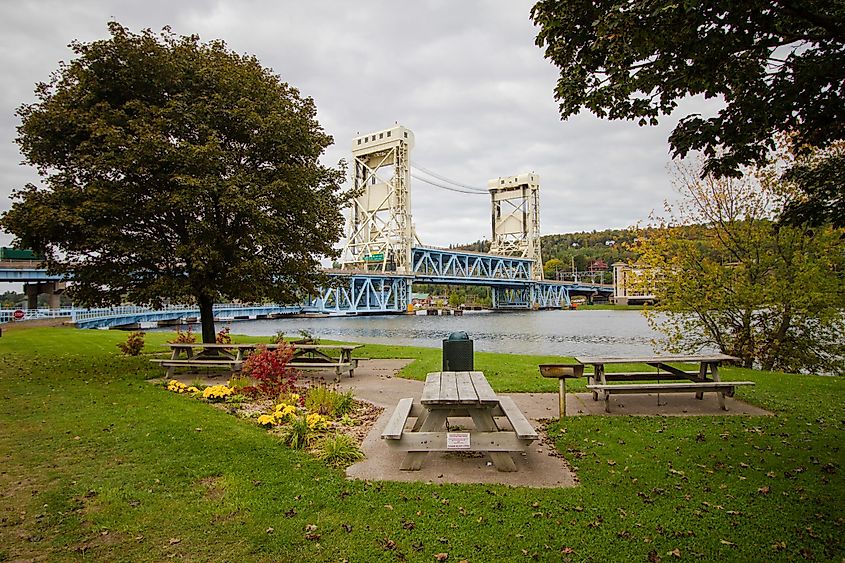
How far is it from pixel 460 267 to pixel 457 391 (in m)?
63.1

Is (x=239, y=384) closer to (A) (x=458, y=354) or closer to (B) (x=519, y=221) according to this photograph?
(A) (x=458, y=354)

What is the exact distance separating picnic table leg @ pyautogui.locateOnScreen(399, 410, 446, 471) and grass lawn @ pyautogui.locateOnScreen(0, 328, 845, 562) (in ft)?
1.22

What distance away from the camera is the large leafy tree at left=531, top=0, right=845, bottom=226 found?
10.4ft

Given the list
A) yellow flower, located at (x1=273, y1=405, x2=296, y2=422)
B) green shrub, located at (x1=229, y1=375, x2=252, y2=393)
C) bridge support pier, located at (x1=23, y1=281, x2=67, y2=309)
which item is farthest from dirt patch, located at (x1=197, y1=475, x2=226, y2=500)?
bridge support pier, located at (x1=23, y1=281, x2=67, y2=309)

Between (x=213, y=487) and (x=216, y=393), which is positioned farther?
(x=216, y=393)

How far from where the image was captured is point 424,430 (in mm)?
4633

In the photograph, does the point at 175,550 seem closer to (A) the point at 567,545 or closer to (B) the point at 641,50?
(A) the point at 567,545

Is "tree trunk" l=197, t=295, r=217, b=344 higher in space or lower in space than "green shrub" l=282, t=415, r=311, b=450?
higher

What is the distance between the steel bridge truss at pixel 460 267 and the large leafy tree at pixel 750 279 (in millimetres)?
46216

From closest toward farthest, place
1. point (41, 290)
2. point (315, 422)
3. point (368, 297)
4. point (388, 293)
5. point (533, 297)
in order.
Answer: point (315, 422), point (41, 290), point (368, 297), point (388, 293), point (533, 297)

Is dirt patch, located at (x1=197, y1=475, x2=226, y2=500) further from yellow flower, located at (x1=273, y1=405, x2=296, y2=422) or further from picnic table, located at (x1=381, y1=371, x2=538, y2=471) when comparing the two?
yellow flower, located at (x1=273, y1=405, x2=296, y2=422)

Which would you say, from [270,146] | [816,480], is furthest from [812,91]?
[270,146]

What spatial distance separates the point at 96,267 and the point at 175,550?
9.08m

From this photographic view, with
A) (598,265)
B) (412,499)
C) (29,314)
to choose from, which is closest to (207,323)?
(412,499)
